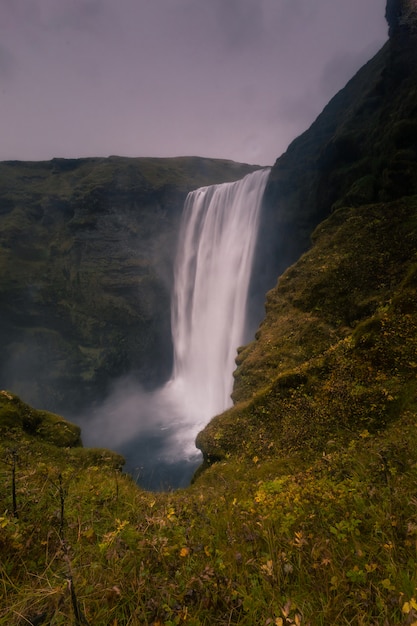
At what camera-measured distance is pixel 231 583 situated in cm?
188

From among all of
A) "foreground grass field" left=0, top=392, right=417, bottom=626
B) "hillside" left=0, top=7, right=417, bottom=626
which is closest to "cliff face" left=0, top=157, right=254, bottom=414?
"hillside" left=0, top=7, right=417, bottom=626

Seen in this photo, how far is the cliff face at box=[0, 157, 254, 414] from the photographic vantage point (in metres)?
47.7

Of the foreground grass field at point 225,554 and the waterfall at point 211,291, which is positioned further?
the waterfall at point 211,291

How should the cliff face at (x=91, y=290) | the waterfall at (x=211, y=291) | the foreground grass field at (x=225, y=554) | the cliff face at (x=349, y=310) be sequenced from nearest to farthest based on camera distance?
the foreground grass field at (x=225, y=554), the cliff face at (x=349, y=310), the waterfall at (x=211, y=291), the cliff face at (x=91, y=290)

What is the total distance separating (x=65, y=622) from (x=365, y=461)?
10.7ft

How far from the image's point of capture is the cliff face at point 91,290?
47.7m

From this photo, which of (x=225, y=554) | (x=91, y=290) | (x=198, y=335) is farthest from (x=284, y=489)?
(x=91, y=290)

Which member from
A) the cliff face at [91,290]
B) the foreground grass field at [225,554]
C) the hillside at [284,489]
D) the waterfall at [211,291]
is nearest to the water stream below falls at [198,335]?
the waterfall at [211,291]

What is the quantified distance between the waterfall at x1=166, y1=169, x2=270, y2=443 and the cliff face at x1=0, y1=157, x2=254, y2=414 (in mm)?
6592

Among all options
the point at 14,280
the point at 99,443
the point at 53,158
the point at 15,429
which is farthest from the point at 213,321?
the point at 53,158

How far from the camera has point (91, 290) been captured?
163ft

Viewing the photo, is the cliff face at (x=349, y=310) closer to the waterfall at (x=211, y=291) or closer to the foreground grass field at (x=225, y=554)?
the foreground grass field at (x=225, y=554)

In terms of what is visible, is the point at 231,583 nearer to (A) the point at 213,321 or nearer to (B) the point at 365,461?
(B) the point at 365,461

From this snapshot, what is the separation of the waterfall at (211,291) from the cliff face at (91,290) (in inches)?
260
